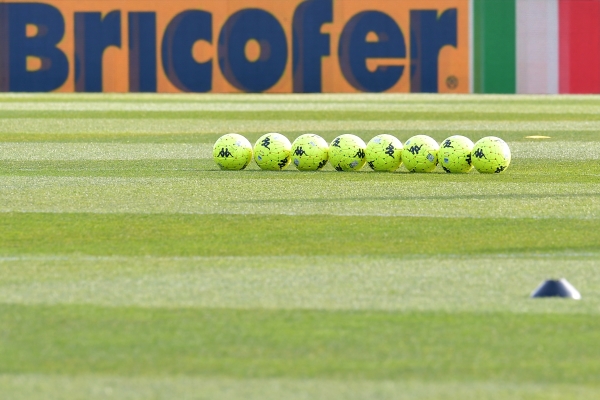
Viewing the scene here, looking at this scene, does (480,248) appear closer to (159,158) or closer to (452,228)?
(452,228)

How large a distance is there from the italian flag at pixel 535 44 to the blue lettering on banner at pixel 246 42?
5.82 metres

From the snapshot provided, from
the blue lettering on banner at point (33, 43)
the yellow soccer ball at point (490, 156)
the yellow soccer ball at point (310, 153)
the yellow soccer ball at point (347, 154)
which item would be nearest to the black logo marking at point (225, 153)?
the yellow soccer ball at point (310, 153)

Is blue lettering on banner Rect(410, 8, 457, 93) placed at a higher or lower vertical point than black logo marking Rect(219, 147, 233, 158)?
higher

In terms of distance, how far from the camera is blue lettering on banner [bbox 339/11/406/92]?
42938mm

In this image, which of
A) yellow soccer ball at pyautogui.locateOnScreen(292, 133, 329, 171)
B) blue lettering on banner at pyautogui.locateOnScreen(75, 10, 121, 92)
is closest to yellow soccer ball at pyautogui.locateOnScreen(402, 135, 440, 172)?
yellow soccer ball at pyautogui.locateOnScreen(292, 133, 329, 171)

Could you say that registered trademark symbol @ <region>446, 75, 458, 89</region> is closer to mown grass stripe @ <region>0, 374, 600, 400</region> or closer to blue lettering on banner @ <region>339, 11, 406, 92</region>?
blue lettering on banner @ <region>339, 11, 406, 92</region>

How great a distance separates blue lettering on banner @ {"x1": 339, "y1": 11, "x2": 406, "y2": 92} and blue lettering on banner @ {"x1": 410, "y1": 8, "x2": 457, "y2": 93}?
431 millimetres

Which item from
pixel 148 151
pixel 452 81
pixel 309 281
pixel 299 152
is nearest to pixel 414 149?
pixel 299 152

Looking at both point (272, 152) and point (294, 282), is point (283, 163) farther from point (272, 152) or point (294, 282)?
point (294, 282)

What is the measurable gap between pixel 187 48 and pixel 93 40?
2.83 meters

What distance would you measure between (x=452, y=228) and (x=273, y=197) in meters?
2.38

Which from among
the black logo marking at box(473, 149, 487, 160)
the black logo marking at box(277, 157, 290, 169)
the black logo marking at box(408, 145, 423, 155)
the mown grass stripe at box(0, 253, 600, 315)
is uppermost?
the black logo marking at box(408, 145, 423, 155)

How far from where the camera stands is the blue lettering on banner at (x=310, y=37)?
43438mm

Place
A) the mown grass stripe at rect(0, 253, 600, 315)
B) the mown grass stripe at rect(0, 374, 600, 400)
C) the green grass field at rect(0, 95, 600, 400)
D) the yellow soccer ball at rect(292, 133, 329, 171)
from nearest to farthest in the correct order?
the mown grass stripe at rect(0, 374, 600, 400) → the green grass field at rect(0, 95, 600, 400) → the mown grass stripe at rect(0, 253, 600, 315) → the yellow soccer ball at rect(292, 133, 329, 171)
